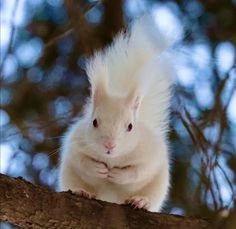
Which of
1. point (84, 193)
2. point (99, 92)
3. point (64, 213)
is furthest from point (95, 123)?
point (64, 213)

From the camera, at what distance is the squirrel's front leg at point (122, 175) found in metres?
2.61

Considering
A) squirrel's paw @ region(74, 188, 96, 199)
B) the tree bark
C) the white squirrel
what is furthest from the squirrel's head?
the tree bark

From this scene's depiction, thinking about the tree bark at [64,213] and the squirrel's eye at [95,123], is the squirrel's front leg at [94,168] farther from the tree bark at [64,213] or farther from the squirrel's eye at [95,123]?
the tree bark at [64,213]

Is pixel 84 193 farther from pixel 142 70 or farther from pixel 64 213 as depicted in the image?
pixel 142 70

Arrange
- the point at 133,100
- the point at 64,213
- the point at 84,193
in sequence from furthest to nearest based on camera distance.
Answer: the point at 133,100 < the point at 84,193 < the point at 64,213

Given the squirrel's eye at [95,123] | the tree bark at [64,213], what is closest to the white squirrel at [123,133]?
the squirrel's eye at [95,123]

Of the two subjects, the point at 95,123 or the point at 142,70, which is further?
the point at 142,70

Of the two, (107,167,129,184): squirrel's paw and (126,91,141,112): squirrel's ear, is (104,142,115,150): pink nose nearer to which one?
(107,167,129,184): squirrel's paw

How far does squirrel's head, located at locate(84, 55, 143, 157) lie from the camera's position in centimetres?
256

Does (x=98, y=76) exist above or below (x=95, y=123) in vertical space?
above

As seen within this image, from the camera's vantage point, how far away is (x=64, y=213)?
222 cm

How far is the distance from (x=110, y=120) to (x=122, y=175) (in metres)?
0.24

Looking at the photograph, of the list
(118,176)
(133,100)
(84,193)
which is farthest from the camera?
(133,100)

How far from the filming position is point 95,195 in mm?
2654
